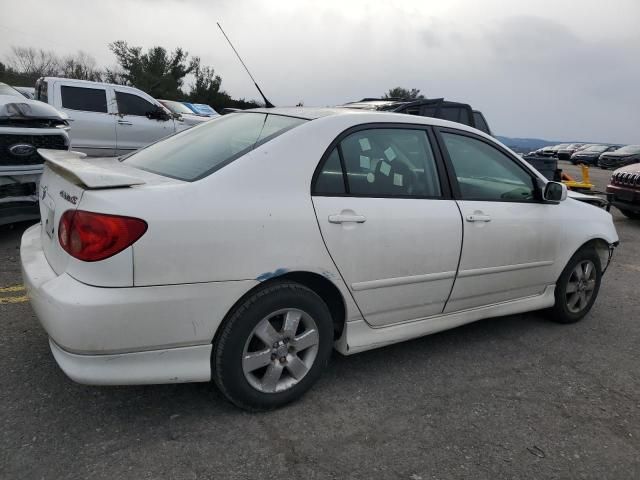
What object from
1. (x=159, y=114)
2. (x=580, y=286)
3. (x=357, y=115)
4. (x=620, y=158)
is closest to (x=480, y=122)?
(x=580, y=286)

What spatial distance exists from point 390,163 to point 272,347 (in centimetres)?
123

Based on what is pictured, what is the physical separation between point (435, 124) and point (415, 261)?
36.2 inches

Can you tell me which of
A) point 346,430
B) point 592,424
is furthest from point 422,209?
point 592,424

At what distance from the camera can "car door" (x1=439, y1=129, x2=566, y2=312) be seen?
320 centimetres

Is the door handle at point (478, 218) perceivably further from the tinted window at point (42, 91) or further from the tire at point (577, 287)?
the tinted window at point (42, 91)

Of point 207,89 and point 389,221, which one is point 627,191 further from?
point 207,89

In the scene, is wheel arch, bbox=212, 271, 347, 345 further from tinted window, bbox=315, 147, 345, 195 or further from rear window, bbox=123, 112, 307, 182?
rear window, bbox=123, 112, 307, 182

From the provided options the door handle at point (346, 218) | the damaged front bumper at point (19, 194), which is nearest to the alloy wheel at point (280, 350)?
the door handle at point (346, 218)

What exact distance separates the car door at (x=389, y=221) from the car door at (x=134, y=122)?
8120 mm

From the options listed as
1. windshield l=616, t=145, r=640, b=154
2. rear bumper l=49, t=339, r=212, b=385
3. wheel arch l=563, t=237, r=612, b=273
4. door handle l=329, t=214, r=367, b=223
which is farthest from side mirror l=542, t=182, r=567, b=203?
windshield l=616, t=145, r=640, b=154

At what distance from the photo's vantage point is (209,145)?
289cm

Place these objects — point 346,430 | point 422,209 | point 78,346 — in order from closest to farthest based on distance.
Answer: point 78,346 < point 346,430 < point 422,209

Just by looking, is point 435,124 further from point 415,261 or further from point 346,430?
point 346,430

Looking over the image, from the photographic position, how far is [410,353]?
11.2ft
